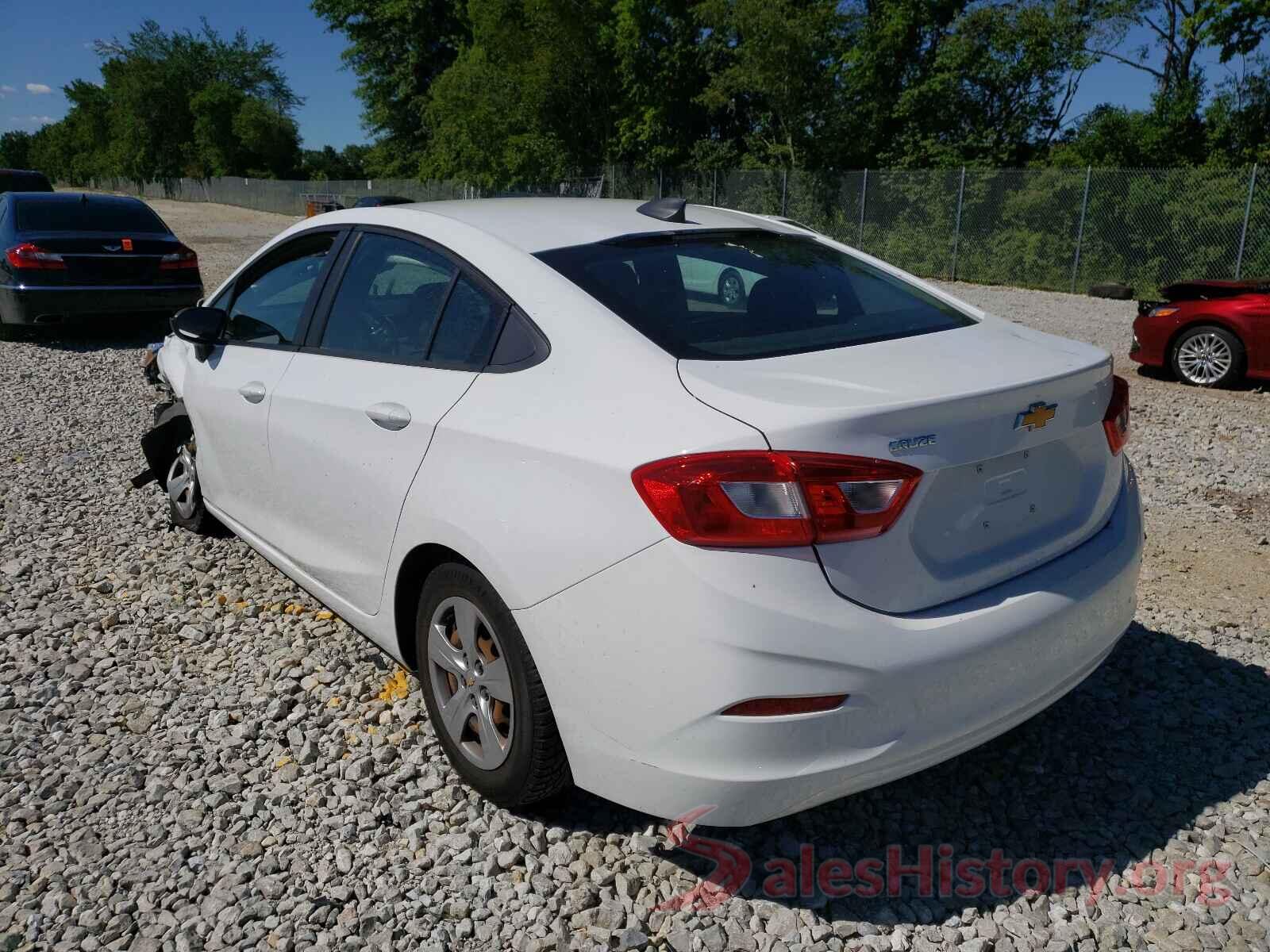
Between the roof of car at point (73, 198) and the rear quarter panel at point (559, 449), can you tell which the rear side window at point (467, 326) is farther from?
the roof of car at point (73, 198)

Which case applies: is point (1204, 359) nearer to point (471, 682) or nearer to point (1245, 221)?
point (471, 682)

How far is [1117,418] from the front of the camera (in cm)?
278

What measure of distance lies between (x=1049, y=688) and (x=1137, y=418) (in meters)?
6.21

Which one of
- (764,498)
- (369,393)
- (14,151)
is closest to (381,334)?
(369,393)

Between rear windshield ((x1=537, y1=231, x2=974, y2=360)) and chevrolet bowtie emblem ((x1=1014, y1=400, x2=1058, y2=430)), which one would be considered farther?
rear windshield ((x1=537, y1=231, x2=974, y2=360))

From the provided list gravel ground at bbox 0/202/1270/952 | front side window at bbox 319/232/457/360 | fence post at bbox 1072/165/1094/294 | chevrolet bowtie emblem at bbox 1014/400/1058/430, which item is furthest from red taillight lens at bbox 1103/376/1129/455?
fence post at bbox 1072/165/1094/294

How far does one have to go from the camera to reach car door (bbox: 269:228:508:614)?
2.78 m

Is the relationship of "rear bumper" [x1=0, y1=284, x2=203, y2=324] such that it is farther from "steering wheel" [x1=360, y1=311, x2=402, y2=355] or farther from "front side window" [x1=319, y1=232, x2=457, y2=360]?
"steering wheel" [x1=360, y1=311, x2=402, y2=355]

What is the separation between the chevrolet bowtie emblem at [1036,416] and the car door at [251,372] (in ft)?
8.04

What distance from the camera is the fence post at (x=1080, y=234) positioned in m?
18.3

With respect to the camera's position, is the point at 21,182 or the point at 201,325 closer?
the point at 201,325

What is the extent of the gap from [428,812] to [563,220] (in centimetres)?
189

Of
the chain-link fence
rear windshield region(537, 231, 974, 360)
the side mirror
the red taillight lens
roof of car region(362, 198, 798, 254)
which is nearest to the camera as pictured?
rear windshield region(537, 231, 974, 360)

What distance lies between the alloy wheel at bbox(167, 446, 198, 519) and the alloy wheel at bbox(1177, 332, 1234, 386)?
8.78m
